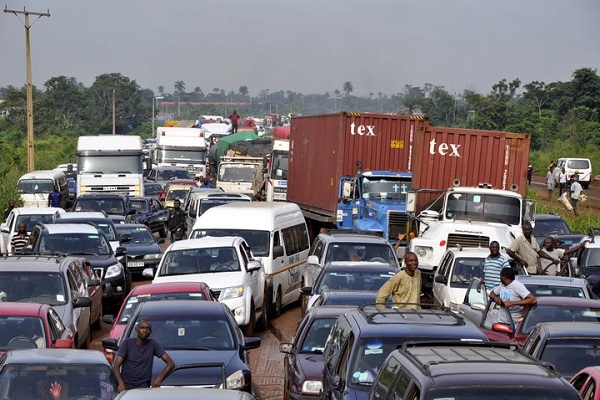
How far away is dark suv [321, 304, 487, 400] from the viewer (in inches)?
398

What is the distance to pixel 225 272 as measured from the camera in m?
20.0

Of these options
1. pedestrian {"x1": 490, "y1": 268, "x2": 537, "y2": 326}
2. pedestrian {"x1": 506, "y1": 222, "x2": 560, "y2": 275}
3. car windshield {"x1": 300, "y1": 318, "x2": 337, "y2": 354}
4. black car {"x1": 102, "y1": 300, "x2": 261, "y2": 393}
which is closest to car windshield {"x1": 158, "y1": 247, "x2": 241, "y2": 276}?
pedestrian {"x1": 506, "y1": 222, "x2": 560, "y2": 275}

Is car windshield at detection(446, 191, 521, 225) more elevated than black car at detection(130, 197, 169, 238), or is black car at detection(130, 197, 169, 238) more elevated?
car windshield at detection(446, 191, 521, 225)

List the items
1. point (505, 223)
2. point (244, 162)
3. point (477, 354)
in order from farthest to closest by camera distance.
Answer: point (244, 162), point (505, 223), point (477, 354)

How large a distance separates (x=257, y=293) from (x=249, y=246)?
2.49 m

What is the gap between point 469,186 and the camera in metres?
27.8

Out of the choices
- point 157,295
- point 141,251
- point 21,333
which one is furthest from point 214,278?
point 141,251

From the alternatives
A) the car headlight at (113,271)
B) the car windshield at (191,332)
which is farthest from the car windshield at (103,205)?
the car windshield at (191,332)

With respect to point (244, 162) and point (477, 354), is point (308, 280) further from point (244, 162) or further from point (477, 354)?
point (244, 162)

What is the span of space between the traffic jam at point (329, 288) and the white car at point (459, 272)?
4cm

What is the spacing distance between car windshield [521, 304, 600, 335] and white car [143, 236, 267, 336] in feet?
21.2

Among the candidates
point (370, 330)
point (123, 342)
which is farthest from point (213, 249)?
point (370, 330)

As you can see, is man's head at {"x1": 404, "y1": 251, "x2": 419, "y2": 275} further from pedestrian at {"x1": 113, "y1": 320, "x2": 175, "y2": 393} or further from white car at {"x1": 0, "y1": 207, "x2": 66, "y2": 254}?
white car at {"x1": 0, "y1": 207, "x2": 66, "y2": 254}

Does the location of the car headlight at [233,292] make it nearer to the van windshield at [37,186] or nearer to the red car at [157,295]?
the red car at [157,295]
